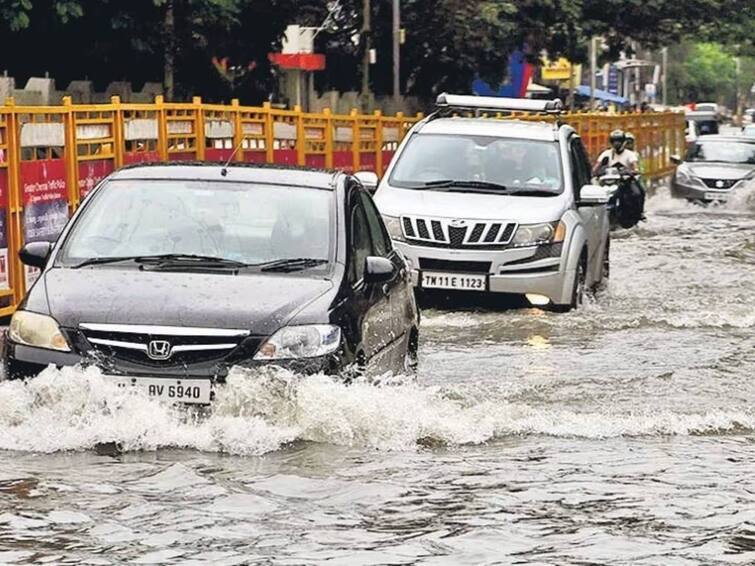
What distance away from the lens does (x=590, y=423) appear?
9.64 meters

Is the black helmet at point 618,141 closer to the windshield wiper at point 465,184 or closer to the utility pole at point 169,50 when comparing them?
the utility pole at point 169,50

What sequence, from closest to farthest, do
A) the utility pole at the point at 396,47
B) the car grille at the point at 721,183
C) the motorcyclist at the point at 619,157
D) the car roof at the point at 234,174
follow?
1. the car roof at the point at 234,174
2. the motorcyclist at the point at 619,157
3. the car grille at the point at 721,183
4. the utility pole at the point at 396,47

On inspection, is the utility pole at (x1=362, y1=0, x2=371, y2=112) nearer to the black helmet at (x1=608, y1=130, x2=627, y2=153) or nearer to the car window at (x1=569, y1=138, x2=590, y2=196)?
the black helmet at (x1=608, y1=130, x2=627, y2=153)

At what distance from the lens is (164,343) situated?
8.28 m

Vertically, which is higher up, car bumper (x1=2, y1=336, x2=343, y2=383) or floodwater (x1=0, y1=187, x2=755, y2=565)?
car bumper (x1=2, y1=336, x2=343, y2=383)

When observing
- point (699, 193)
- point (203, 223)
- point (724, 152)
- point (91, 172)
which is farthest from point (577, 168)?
point (724, 152)

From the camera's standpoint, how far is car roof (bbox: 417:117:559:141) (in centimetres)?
1644

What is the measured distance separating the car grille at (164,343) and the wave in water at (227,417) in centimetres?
14

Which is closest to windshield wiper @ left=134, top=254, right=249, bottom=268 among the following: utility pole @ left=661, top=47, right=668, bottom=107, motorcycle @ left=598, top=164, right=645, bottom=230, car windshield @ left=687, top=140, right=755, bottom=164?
motorcycle @ left=598, top=164, right=645, bottom=230

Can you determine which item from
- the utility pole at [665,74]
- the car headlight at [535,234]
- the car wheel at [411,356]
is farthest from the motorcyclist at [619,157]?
the utility pole at [665,74]

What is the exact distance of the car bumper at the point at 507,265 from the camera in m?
14.9

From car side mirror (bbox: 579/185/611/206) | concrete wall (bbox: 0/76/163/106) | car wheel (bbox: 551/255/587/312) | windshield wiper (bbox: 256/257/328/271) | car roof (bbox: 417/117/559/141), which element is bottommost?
car wheel (bbox: 551/255/587/312)

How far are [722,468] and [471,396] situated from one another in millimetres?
2313

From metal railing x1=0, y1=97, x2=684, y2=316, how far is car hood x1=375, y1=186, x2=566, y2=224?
2146mm
